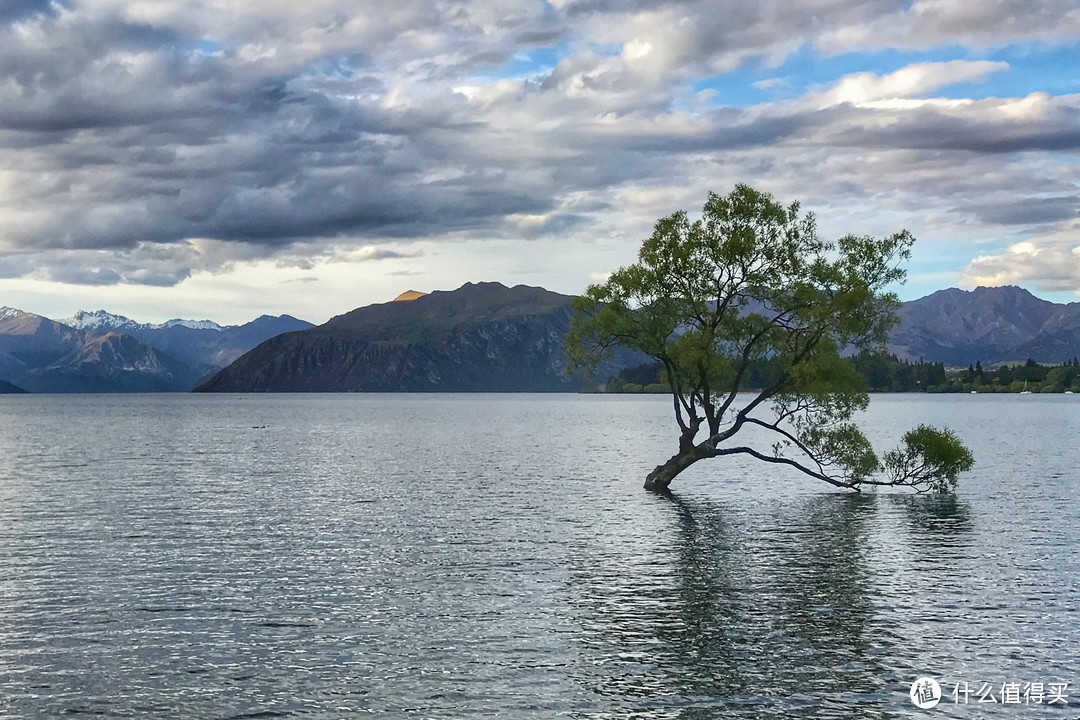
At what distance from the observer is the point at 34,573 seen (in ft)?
147

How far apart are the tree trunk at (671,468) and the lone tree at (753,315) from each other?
0.30m

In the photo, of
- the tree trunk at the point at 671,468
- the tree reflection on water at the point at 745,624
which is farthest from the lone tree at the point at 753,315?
the tree reflection on water at the point at 745,624

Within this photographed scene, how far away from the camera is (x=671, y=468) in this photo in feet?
273

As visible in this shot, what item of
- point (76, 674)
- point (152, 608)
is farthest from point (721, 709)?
point (152, 608)

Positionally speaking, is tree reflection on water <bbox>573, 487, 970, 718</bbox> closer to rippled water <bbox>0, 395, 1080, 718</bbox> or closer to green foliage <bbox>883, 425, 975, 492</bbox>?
rippled water <bbox>0, 395, 1080, 718</bbox>

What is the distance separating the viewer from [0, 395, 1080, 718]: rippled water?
27.5m

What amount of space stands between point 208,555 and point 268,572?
6550mm

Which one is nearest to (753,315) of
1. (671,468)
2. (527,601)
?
(671,468)

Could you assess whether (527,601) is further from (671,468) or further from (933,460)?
(933,460)

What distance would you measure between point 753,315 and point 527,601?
141ft

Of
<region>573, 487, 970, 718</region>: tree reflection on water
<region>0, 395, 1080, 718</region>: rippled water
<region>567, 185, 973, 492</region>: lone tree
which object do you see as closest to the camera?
<region>573, 487, 970, 718</region>: tree reflection on water

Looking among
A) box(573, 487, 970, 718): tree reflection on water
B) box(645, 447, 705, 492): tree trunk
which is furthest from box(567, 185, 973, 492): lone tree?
box(573, 487, 970, 718): tree reflection on water

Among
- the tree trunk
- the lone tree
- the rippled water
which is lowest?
the rippled water

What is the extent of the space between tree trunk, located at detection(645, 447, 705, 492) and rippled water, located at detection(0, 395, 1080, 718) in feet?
8.97
